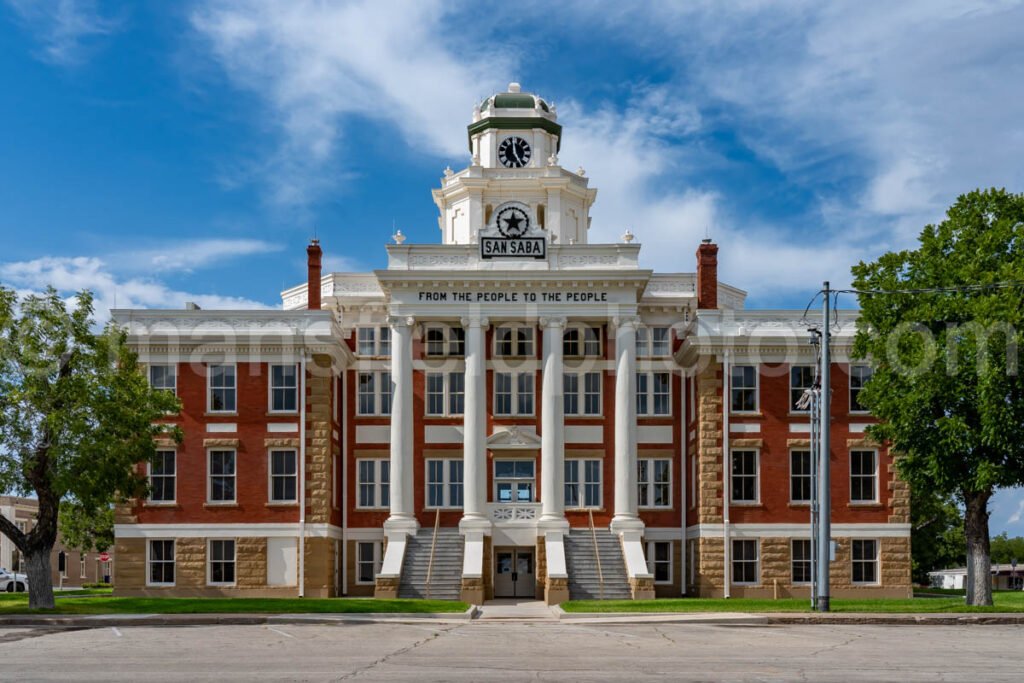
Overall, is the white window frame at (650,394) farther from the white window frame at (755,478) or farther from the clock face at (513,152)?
the clock face at (513,152)

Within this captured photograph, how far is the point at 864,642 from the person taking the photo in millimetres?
25984

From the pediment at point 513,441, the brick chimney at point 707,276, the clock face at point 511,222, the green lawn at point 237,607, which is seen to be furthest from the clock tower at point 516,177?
the green lawn at point 237,607

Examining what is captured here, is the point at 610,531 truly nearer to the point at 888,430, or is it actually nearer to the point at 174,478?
the point at 888,430

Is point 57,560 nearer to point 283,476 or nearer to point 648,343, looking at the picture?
point 283,476

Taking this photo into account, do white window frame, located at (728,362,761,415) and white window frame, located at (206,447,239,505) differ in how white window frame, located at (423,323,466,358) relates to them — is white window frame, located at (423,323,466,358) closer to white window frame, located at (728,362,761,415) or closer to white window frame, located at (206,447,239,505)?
white window frame, located at (206,447,239,505)

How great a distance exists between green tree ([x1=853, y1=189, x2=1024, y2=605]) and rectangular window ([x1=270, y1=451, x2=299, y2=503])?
21.0 meters

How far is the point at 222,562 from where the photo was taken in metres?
48.2

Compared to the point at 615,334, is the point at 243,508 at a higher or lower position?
lower

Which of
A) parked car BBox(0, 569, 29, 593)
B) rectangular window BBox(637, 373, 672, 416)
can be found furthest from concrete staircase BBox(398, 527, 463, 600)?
parked car BBox(0, 569, 29, 593)

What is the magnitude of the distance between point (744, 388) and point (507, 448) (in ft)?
31.2

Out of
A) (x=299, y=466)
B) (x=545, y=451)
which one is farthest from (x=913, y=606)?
(x=299, y=466)

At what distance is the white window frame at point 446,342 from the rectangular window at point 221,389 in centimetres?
772

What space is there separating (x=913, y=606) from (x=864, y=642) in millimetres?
13054

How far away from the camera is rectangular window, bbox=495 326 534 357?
51.4 metres
